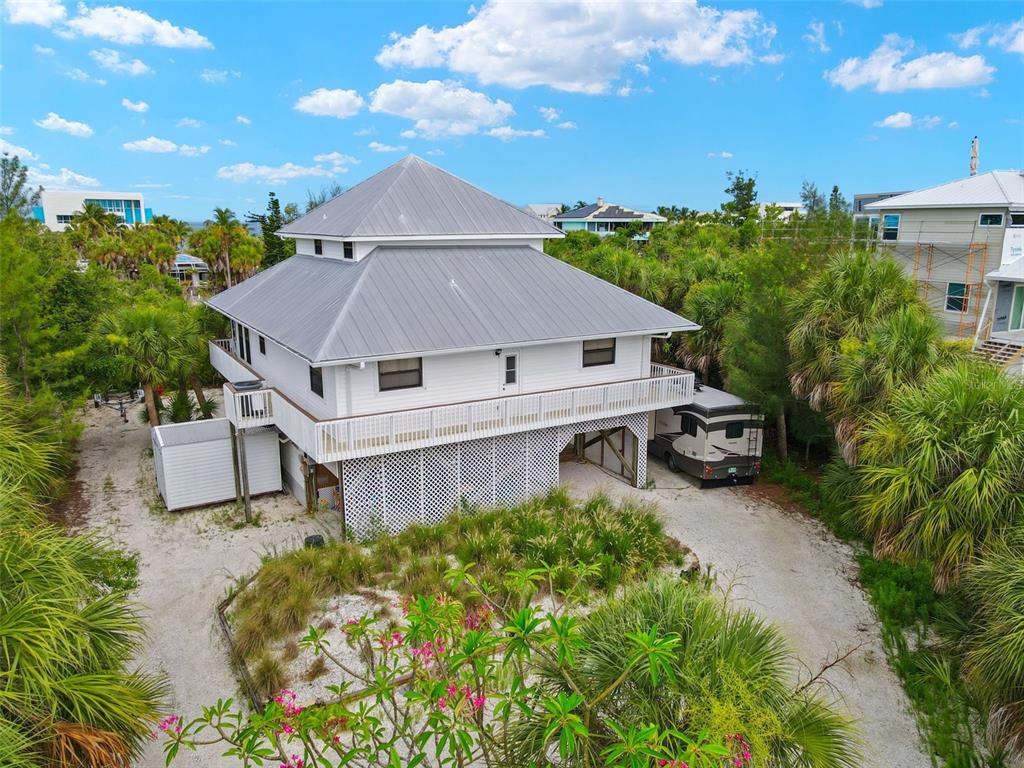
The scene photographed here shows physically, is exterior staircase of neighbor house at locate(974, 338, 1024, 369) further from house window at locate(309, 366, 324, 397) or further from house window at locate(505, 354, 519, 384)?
house window at locate(309, 366, 324, 397)

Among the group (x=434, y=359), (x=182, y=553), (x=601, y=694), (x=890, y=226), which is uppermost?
(x=890, y=226)

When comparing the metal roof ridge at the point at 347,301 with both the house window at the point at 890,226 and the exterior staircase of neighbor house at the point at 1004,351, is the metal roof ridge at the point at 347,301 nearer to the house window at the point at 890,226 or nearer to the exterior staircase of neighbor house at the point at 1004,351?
the exterior staircase of neighbor house at the point at 1004,351

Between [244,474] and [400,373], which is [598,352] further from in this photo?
[244,474]

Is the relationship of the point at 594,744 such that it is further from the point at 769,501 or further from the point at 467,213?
the point at 467,213

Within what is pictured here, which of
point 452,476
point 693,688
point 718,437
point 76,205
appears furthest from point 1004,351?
point 76,205

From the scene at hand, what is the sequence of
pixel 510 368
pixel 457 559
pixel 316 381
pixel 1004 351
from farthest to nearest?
pixel 1004 351
pixel 510 368
pixel 316 381
pixel 457 559

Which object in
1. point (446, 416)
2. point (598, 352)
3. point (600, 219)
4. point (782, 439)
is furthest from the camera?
point (600, 219)

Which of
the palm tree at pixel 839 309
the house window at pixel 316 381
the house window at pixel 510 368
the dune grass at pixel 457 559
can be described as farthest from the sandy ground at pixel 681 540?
the house window at pixel 510 368
